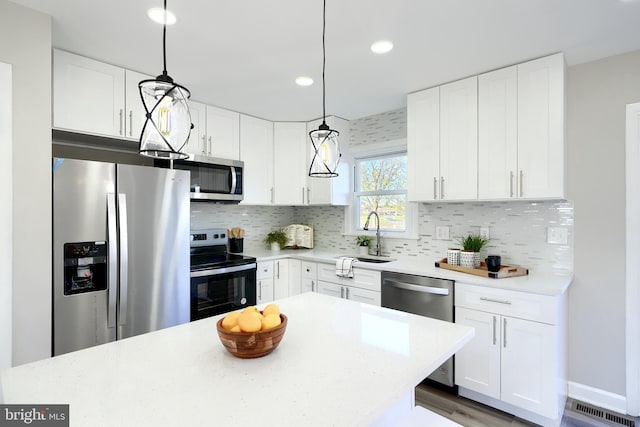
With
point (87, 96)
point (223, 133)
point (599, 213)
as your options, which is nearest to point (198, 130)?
point (223, 133)

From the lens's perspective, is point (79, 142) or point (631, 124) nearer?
point (631, 124)

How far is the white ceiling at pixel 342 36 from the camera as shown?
177cm

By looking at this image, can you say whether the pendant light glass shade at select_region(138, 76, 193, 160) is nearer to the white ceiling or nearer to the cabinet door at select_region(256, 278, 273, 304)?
the white ceiling

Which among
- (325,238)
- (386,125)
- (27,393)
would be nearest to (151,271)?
(27,393)

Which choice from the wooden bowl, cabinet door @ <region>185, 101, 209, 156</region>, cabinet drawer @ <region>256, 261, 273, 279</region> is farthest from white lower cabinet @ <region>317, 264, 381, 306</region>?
the wooden bowl

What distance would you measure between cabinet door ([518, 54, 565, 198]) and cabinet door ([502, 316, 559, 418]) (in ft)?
2.90

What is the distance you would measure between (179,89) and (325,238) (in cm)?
314

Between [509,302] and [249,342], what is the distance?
1819 mm

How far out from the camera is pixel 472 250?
8.91 ft

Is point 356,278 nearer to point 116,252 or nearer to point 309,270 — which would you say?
point 309,270

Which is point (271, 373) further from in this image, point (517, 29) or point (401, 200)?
point (401, 200)

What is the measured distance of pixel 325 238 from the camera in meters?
4.13

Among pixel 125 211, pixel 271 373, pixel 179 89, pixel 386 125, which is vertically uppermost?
pixel 386 125

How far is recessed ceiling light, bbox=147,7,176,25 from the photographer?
5.89ft
